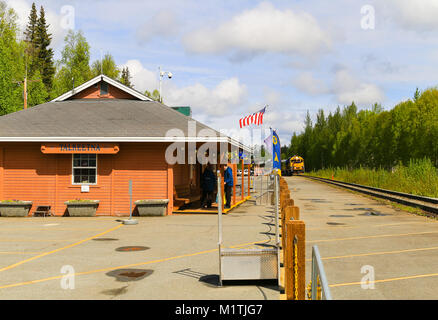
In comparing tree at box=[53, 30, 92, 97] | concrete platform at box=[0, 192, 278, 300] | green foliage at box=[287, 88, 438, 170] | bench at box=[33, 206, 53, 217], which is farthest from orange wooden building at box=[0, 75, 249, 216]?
tree at box=[53, 30, 92, 97]

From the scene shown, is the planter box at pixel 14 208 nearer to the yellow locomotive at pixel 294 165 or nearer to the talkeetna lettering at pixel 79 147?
the talkeetna lettering at pixel 79 147

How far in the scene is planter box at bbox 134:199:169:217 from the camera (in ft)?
58.7

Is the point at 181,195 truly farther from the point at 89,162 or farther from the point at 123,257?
the point at 123,257

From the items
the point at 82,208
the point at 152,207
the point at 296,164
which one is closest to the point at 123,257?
the point at 152,207

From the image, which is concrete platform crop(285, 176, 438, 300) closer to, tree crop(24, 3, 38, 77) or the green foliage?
the green foliage

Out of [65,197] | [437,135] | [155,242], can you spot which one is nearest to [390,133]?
[437,135]

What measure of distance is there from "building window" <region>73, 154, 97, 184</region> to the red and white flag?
711 centimetres

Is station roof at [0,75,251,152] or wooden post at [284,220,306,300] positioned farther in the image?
station roof at [0,75,251,152]

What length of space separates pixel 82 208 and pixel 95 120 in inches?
168

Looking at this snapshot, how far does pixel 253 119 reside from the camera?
2050 centimetres

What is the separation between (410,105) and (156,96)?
4886 cm

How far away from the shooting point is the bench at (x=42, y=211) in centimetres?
A: 1856

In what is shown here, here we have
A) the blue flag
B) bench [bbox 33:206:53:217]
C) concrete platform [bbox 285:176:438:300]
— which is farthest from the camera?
bench [bbox 33:206:53:217]

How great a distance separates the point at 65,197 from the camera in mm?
18891
